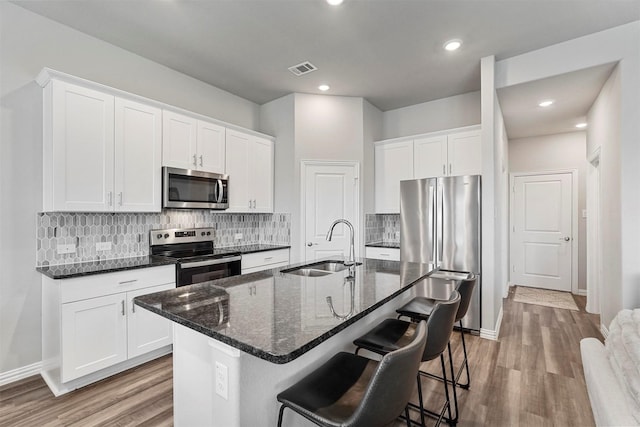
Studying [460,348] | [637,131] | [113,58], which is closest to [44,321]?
[113,58]

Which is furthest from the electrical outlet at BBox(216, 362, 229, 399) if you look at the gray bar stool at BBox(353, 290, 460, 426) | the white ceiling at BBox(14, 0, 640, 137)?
the white ceiling at BBox(14, 0, 640, 137)

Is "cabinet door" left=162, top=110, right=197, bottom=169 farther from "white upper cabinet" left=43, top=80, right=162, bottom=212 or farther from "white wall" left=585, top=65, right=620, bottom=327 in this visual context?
"white wall" left=585, top=65, right=620, bottom=327

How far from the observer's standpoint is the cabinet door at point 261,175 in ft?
13.7

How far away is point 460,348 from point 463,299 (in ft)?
4.49

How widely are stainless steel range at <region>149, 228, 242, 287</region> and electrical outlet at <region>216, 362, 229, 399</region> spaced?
1979 millimetres

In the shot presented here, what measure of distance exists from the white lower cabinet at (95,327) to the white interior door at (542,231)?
5.93 meters

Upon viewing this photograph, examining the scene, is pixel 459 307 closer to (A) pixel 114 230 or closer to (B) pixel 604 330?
(B) pixel 604 330

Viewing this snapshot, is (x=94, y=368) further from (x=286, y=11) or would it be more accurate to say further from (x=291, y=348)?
(x=286, y=11)

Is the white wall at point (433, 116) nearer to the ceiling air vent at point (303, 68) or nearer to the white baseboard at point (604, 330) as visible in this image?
the ceiling air vent at point (303, 68)

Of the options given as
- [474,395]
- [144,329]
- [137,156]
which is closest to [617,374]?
[474,395]

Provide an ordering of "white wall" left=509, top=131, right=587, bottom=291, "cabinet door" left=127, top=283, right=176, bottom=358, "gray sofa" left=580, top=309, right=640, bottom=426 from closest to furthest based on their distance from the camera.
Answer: "gray sofa" left=580, top=309, right=640, bottom=426 → "cabinet door" left=127, top=283, right=176, bottom=358 → "white wall" left=509, top=131, right=587, bottom=291

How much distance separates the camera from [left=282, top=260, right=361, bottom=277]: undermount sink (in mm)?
2354

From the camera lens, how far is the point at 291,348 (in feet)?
3.11

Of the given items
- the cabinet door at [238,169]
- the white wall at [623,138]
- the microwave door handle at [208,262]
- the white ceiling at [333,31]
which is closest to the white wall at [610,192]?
the white wall at [623,138]
